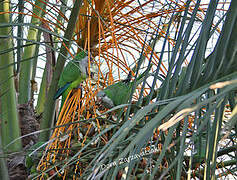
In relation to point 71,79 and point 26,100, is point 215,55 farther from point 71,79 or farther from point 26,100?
point 26,100

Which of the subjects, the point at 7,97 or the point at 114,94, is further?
the point at 7,97

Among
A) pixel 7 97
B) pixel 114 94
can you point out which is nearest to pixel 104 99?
pixel 114 94

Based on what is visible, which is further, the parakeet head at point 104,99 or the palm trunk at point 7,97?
the palm trunk at point 7,97

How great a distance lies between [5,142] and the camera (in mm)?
884

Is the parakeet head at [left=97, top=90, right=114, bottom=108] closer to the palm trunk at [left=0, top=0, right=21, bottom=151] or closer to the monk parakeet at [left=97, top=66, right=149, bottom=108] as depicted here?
the monk parakeet at [left=97, top=66, right=149, bottom=108]

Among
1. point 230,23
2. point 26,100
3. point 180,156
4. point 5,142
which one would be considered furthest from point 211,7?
point 26,100

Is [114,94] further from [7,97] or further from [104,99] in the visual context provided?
[7,97]

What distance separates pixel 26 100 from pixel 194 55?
0.83 metres

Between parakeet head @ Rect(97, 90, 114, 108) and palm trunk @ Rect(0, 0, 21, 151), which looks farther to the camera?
palm trunk @ Rect(0, 0, 21, 151)

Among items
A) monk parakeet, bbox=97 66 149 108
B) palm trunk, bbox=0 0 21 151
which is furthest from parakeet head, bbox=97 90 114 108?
palm trunk, bbox=0 0 21 151

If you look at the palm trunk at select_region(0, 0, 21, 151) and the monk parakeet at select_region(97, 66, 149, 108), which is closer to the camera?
the monk parakeet at select_region(97, 66, 149, 108)

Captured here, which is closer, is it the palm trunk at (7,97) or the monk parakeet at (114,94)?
the monk parakeet at (114,94)

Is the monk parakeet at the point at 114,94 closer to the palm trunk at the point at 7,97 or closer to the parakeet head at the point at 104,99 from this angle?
the parakeet head at the point at 104,99

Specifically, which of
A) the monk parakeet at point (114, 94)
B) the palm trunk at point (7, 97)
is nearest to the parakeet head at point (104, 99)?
the monk parakeet at point (114, 94)
